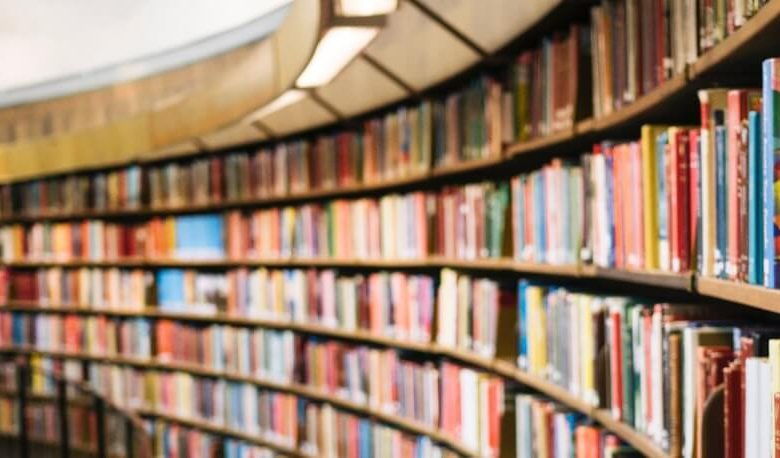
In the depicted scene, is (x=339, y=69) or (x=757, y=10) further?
(x=339, y=69)

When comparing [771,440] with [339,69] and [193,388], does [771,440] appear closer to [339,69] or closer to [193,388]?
[339,69]

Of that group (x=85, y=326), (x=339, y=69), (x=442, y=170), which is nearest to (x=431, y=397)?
(x=442, y=170)

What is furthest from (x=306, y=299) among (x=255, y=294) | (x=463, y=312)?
(x=463, y=312)

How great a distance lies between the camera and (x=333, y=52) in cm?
350

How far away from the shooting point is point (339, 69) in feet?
12.8

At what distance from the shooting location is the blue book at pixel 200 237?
6.41 metres

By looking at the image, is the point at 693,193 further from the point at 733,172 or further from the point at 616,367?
the point at 616,367

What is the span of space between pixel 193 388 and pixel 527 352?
3.65 meters

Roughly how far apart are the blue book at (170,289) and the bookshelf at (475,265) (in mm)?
58

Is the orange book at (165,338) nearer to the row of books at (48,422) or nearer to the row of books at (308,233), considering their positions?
the row of books at (308,233)

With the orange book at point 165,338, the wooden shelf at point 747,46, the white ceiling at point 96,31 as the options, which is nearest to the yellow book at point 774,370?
the wooden shelf at point 747,46

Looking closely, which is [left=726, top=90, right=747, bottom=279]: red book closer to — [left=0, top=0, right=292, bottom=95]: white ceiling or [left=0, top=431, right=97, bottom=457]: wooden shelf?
[left=0, top=0, right=292, bottom=95]: white ceiling

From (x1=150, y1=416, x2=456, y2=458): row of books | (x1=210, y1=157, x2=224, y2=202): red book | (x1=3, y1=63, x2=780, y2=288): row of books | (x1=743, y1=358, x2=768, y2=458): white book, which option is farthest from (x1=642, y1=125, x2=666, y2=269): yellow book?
(x1=210, y1=157, x2=224, y2=202): red book

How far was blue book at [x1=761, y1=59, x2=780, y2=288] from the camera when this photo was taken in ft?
5.15
